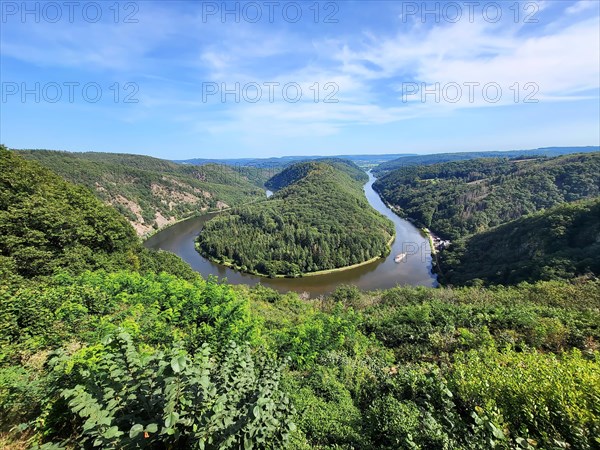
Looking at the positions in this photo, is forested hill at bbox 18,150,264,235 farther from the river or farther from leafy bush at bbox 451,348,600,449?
leafy bush at bbox 451,348,600,449

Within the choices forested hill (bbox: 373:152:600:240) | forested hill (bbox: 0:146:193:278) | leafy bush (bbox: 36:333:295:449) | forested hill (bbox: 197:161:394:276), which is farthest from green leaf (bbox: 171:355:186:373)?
forested hill (bbox: 373:152:600:240)

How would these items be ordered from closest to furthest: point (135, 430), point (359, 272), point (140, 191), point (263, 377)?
point (135, 430) < point (263, 377) < point (359, 272) < point (140, 191)

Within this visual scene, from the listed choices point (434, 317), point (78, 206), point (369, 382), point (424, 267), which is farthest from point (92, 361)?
point (424, 267)

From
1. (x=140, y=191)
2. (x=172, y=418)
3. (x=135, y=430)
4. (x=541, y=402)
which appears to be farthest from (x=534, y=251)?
(x=140, y=191)

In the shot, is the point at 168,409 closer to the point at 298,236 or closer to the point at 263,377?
the point at 263,377

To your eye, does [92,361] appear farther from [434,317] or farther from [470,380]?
[434,317]

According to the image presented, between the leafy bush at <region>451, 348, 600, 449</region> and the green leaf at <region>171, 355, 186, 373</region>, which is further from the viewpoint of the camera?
the leafy bush at <region>451, 348, 600, 449</region>

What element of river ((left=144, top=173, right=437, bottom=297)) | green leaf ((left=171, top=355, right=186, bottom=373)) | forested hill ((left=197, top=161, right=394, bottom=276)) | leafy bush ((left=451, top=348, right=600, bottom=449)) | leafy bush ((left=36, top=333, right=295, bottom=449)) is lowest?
river ((left=144, top=173, right=437, bottom=297))

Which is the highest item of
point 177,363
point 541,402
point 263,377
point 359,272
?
point 177,363
